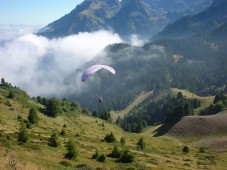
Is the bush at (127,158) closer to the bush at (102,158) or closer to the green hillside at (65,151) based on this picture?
the green hillside at (65,151)

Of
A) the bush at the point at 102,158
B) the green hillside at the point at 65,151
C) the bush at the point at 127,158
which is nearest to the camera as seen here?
the green hillside at the point at 65,151

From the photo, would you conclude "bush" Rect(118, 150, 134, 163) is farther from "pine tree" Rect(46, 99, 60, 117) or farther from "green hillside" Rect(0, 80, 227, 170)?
"pine tree" Rect(46, 99, 60, 117)

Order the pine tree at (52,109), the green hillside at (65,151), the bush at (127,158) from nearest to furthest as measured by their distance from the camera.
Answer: the green hillside at (65,151)
the bush at (127,158)
the pine tree at (52,109)

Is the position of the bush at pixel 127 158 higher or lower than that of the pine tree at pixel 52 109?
lower

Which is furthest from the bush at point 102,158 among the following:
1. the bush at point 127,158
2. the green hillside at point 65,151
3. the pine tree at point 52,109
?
the pine tree at point 52,109

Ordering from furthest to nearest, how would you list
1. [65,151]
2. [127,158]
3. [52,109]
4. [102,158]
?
[52,109], [127,158], [65,151], [102,158]

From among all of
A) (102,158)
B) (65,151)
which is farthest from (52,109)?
(102,158)

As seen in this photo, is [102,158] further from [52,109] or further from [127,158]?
[52,109]

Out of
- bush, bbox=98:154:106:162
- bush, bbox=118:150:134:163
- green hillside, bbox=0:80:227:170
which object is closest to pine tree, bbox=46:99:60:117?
green hillside, bbox=0:80:227:170

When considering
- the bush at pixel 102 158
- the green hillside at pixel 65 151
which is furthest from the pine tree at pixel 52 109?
the bush at pixel 102 158

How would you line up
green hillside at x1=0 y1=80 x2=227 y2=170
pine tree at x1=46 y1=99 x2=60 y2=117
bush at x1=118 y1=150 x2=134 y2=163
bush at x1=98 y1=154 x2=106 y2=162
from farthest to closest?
pine tree at x1=46 y1=99 x2=60 y2=117 < bush at x1=118 y1=150 x2=134 y2=163 < bush at x1=98 y1=154 x2=106 y2=162 < green hillside at x1=0 y1=80 x2=227 y2=170

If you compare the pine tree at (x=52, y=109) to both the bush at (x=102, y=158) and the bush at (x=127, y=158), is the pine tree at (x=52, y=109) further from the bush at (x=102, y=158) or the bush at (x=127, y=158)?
the bush at (x=102, y=158)

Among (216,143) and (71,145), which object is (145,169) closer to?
(71,145)

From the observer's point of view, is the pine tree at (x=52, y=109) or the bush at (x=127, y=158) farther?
the pine tree at (x=52, y=109)
